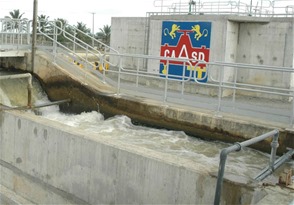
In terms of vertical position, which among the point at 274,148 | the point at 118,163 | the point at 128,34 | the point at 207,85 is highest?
the point at 128,34

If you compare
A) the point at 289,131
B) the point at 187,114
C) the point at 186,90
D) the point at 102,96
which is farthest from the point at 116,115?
the point at 289,131

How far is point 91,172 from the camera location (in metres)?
5.56

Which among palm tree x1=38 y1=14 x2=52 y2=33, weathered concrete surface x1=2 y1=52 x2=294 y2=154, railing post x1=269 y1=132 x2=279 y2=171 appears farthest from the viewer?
palm tree x1=38 y1=14 x2=52 y2=33

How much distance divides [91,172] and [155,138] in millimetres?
2355

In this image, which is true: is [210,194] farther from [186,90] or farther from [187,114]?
[186,90]

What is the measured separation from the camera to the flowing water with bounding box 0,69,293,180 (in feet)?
21.1

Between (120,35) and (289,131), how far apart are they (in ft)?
30.1

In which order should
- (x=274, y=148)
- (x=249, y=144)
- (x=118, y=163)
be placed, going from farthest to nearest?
(x=118, y=163), (x=274, y=148), (x=249, y=144)

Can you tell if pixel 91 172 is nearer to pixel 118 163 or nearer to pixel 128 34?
pixel 118 163

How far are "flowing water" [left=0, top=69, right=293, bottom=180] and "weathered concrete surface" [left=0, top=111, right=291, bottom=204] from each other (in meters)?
0.36

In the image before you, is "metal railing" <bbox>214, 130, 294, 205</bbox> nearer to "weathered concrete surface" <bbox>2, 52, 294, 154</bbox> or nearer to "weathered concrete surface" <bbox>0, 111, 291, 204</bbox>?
"weathered concrete surface" <bbox>0, 111, 291, 204</bbox>

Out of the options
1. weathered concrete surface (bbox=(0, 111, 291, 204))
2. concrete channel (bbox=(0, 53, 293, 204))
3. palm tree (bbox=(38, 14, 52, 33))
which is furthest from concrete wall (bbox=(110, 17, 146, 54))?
weathered concrete surface (bbox=(0, 111, 291, 204))

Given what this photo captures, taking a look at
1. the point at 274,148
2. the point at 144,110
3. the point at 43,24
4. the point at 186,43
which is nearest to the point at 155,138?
the point at 144,110

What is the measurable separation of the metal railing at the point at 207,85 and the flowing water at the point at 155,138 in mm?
725
